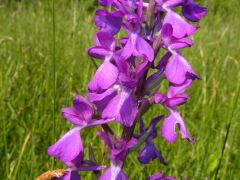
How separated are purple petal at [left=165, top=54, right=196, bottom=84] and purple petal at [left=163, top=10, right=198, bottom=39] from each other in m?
0.06

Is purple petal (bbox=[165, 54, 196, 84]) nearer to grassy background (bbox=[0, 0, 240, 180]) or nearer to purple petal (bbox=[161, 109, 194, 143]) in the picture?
purple petal (bbox=[161, 109, 194, 143])

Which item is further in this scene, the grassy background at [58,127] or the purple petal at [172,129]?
the grassy background at [58,127]

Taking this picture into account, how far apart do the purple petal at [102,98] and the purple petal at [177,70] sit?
0.47 ft

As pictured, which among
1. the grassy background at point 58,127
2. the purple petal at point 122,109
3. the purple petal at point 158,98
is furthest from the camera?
the grassy background at point 58,127

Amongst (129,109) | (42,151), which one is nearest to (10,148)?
(42,151)

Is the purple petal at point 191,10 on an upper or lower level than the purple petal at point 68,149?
upper

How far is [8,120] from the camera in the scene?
2.06 metres

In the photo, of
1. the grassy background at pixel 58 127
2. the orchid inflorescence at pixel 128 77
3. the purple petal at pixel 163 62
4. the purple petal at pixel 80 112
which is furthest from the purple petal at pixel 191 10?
the grassy background at pixel 58 127

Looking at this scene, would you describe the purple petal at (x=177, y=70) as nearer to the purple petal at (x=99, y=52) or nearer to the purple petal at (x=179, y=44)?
the purple petal at (x=179, y=44)

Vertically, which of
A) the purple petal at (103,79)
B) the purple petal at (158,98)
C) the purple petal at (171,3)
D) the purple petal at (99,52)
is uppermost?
the purple petal at (171,3)

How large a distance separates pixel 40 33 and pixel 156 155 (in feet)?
10.5

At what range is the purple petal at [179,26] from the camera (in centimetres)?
101

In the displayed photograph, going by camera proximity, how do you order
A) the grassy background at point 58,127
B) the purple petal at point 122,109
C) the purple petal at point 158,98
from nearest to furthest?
the purple petal at point 122,109
the purple petal at point 158,98
the grassy background at point 58,127

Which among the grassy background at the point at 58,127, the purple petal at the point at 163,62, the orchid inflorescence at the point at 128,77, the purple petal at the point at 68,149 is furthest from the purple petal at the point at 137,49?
the grassy background at the point at 58,127
